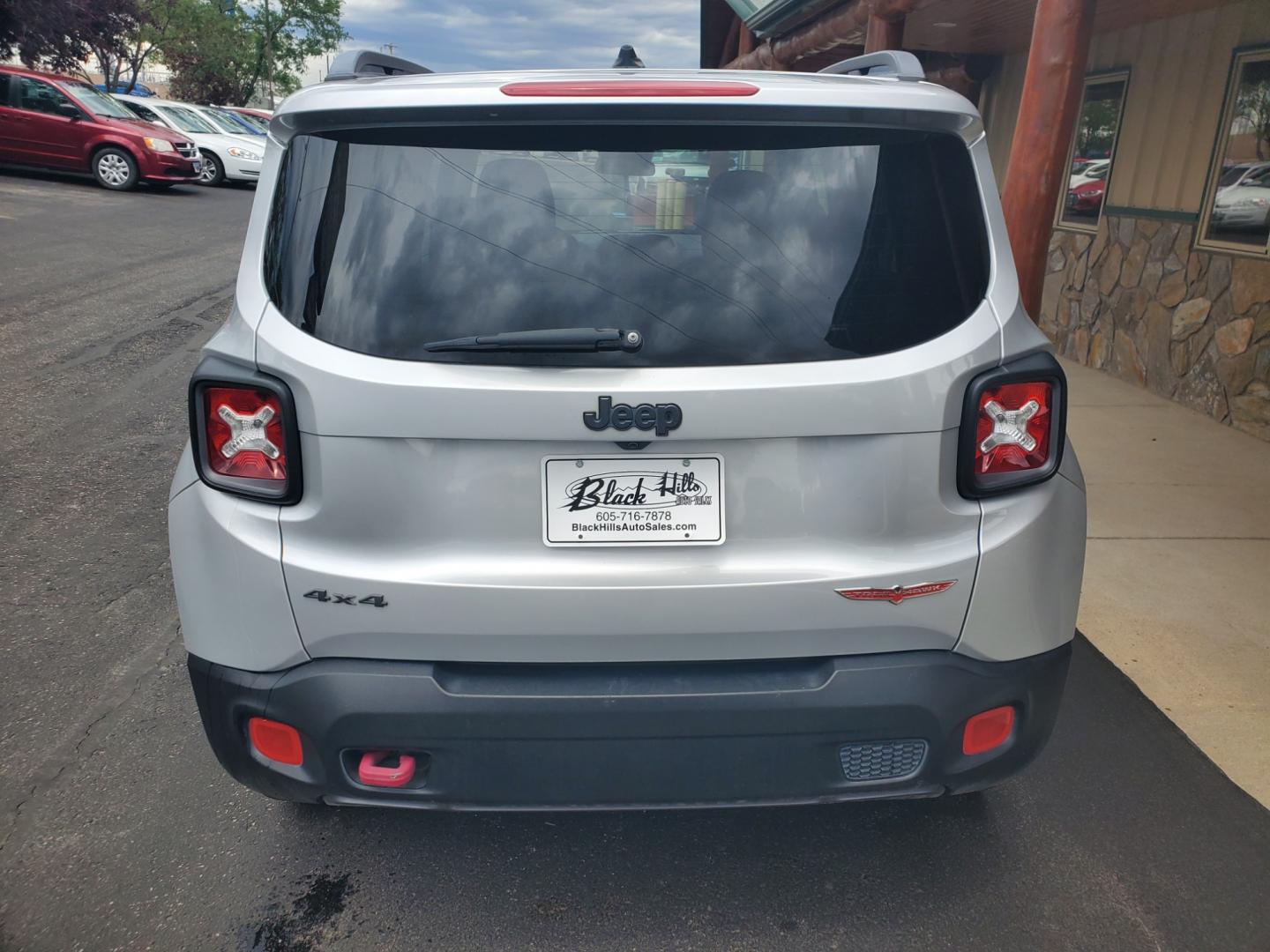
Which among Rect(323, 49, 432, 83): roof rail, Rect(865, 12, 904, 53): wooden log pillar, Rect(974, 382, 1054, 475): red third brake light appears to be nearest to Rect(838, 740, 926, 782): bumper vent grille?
Rect(974, 382, 1054, 475): red third brake light

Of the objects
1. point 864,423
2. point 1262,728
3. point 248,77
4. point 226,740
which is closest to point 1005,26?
point 1262,728

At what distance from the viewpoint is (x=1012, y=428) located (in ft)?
6.88

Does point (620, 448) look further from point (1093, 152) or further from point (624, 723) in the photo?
point (1093, 152)

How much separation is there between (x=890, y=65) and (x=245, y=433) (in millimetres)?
1777

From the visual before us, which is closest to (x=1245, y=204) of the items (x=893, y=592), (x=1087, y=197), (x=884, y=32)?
(x=1087, y=197)

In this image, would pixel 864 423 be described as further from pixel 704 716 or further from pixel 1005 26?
pixel 1005 26

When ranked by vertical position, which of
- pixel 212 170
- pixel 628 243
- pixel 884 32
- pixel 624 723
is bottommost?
pixel 212 170

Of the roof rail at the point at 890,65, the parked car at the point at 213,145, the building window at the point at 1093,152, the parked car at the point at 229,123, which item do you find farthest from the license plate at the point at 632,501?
the parked car at the point at 229,123

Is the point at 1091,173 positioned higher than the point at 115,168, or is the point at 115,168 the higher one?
the point at 1091,173

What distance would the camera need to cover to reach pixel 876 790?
85.0 inches

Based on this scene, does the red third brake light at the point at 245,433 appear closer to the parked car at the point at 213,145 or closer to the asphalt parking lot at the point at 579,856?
the asphalt parking lot at the point at 579,856

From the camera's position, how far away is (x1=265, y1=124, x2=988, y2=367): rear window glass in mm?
1997

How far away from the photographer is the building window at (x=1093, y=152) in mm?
8969

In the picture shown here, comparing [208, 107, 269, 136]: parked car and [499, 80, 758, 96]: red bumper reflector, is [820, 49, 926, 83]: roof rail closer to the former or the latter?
[499, 80, 758, 96]: red bumper reflector
